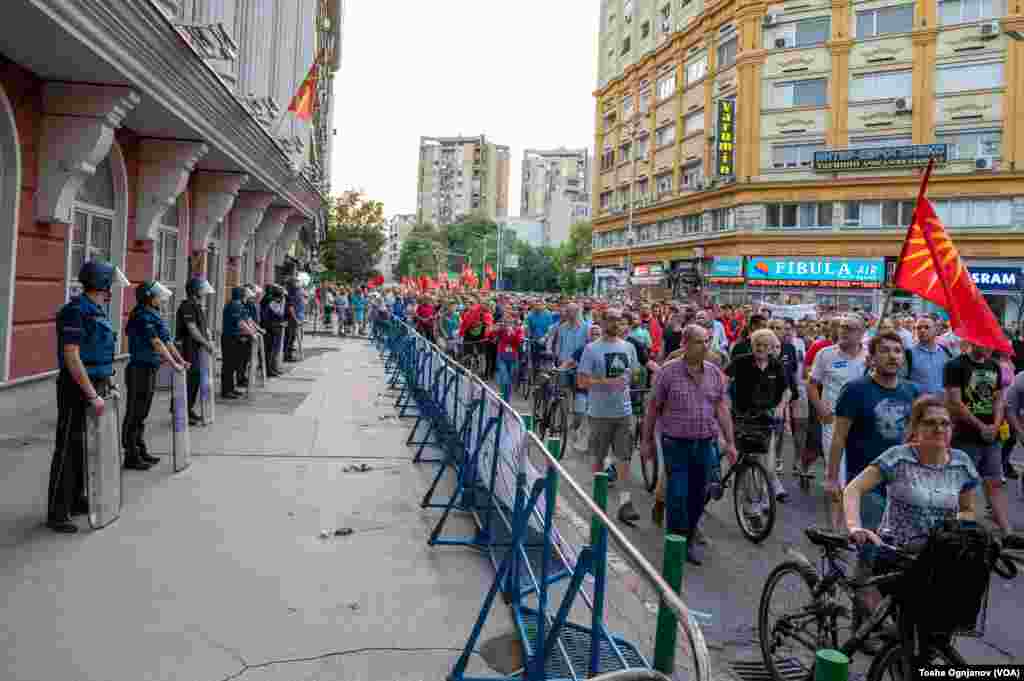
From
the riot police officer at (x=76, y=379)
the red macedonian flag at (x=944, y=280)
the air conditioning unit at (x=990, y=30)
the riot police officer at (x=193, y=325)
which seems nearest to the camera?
the riot police officer at (x=76, y=379)

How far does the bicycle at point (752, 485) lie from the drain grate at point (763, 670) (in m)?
2.36

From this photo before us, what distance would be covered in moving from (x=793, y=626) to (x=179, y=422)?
597cm

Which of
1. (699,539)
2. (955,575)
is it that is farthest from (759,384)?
(955,575)

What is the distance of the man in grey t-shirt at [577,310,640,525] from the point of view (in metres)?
7.81

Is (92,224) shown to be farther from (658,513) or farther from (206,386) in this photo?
(658,513)

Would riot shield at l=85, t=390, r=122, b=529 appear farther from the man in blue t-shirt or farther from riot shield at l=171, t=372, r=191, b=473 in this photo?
the man in blue t-shirt

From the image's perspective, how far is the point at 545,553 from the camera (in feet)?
12.6

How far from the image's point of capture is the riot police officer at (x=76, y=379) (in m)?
5.54

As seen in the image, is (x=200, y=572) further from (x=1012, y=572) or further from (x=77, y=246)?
(x=77, y=246)

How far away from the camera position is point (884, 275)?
1491 inches

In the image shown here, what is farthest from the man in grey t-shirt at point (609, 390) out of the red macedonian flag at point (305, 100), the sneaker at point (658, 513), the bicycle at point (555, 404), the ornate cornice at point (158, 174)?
the red macedonian flag at point (305, 100)

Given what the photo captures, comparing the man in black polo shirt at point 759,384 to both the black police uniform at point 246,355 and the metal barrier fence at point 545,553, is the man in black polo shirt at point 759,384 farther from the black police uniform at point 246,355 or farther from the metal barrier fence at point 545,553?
the black police uniform at point 246,355

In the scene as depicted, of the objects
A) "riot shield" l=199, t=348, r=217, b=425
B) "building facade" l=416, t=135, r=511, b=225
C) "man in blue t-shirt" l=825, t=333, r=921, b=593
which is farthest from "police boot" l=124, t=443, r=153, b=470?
"building facade" l=416, t=135, r=511, b=225

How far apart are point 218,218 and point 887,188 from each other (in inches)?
1292
